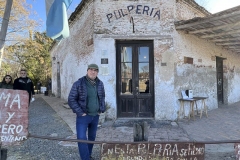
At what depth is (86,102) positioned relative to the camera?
10.2ft

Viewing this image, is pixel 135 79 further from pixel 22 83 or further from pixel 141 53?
pixel 22 83

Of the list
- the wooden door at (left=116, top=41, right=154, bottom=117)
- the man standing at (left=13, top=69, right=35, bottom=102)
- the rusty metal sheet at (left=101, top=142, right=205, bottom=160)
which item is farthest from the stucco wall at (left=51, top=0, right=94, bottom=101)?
the rusty metal sheet at (left=101, top=142, right=205, bottom=160)

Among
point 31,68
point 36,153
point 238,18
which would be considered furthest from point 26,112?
point 31,68

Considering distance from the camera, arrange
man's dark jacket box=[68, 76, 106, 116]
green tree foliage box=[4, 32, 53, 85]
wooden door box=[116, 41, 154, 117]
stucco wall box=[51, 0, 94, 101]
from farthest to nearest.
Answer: green tree foliage box=[4, 32, 53, 85], stucco wall box=[51, 0, 94, 101], wooden door box=[116, 41, 154, 117], man's dark jacket box=[68, 76, 106, 116]

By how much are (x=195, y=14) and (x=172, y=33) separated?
1.94m

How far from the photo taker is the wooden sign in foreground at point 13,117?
7.03ft

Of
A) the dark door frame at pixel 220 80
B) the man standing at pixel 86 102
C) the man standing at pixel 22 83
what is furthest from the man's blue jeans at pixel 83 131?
the dark door frame at pixel 220 80

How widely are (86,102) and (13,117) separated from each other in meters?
1.17

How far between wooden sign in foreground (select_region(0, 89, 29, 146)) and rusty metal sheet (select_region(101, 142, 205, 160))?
97cm

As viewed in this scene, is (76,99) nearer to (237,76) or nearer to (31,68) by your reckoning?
(237,76)

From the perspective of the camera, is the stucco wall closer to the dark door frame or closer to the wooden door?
the wooden door

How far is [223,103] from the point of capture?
10.0 m

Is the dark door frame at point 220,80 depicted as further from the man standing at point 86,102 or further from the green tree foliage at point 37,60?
the green tree foliage at point 37,60

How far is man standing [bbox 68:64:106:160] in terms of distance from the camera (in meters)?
3.04
